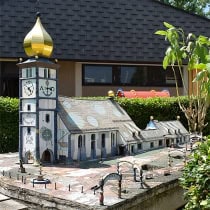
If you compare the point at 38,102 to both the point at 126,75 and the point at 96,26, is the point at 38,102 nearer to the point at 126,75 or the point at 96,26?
the point at 96,26

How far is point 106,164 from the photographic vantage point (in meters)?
9.43

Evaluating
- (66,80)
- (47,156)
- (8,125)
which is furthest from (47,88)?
(66,80)

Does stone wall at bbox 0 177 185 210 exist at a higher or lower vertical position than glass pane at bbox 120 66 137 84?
lower

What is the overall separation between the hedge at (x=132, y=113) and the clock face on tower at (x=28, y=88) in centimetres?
391

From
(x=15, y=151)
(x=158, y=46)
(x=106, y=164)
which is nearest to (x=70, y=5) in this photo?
(x=158, y=46)

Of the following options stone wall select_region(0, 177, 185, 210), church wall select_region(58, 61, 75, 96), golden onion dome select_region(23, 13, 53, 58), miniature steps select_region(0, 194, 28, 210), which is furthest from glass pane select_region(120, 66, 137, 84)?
miniature steps select_region(0, 194, 28, 210)

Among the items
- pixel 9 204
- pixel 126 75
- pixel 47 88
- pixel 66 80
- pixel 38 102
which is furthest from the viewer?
pixel 126 75

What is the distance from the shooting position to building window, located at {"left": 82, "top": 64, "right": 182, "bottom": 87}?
20.4 metres

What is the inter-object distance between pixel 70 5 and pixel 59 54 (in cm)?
293

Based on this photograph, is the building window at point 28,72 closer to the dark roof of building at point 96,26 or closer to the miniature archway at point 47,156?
the miniature archway at point 47,156

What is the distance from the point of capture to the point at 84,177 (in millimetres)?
7809

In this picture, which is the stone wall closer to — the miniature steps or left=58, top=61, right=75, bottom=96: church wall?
the miniature steps

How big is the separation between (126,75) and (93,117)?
34.1ft

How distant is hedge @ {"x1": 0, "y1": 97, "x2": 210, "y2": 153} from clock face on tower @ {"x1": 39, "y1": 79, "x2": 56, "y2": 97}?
162 inches
